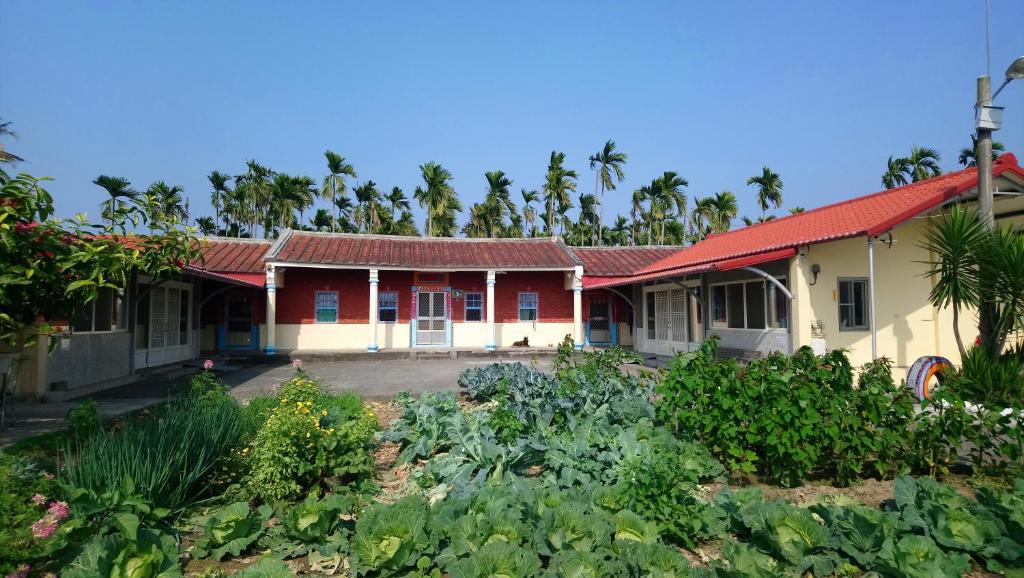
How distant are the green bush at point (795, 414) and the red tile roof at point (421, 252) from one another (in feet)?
51.8

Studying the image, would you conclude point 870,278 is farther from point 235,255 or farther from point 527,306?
point 235,255

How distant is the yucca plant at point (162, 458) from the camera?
3.48m

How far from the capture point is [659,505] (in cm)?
344

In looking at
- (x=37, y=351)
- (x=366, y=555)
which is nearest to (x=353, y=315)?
(x=37, y=351)

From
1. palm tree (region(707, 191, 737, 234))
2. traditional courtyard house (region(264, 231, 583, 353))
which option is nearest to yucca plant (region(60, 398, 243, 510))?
traditional courtyard house (region(264, 231, 583, 353))

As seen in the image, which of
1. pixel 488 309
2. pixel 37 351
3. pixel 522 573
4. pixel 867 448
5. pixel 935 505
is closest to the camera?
pixel 522 573

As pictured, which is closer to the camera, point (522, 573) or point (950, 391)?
point (522, 573)

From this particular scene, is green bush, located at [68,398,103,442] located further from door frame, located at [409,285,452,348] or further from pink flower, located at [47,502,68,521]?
door frame, located at [409,285,452,348]

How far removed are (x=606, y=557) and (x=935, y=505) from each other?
6.82 ft

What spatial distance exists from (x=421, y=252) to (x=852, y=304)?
49.8 ft

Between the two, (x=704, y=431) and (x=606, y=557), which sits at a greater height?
(x=704, y=431)

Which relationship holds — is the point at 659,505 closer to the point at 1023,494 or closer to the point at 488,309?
the point at 1023,494

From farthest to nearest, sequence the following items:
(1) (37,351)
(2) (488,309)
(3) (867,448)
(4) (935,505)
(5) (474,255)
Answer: (5) (474,255)
(2) (488,309)
(1) (37,351)
(3) (867,448)
(4) (935,505)

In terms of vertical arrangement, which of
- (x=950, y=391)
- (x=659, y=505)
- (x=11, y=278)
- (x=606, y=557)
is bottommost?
(x=606, y=557)
